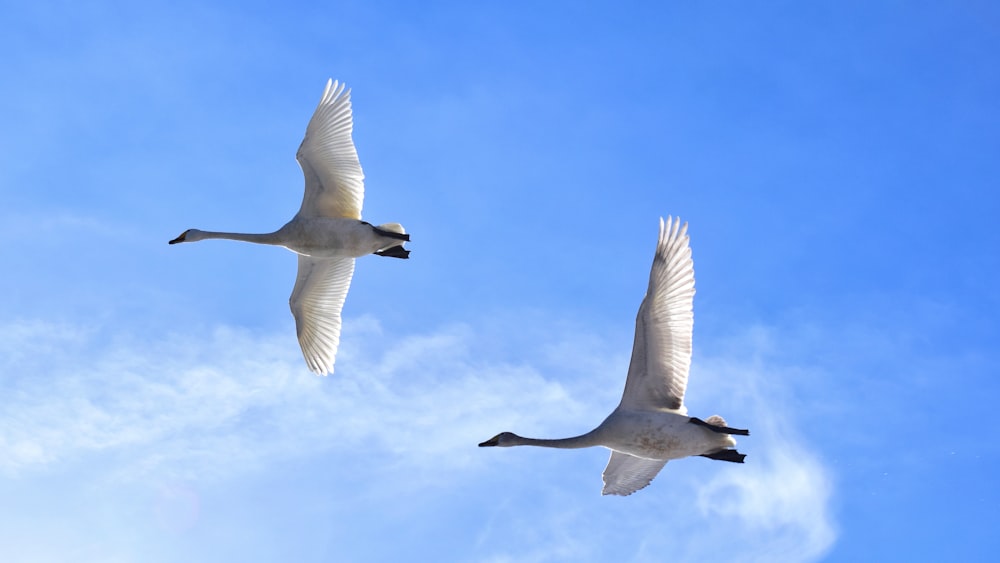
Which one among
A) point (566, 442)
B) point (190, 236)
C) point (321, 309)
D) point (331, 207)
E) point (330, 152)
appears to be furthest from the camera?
point (321, 309)

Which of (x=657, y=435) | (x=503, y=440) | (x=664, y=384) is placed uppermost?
(x=664, y=384)

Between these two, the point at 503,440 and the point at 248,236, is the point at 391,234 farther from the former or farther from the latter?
the point at 503,440

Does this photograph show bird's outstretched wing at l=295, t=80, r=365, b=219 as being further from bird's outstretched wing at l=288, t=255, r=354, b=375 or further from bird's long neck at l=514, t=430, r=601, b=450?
bird's long neck at l=514, t=430, r=601, b=450

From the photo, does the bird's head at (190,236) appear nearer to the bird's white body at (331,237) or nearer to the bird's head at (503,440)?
the bird's white body at (331,237)

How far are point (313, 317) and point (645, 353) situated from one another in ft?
34.3

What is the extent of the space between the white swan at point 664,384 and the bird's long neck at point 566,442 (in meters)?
0.02

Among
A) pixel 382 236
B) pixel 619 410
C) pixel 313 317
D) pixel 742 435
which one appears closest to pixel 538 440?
pixel 619 410

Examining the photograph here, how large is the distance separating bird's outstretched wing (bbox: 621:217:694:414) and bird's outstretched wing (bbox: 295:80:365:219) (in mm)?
8175

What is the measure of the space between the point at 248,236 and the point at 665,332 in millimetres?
10943

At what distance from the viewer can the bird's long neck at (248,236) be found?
88.9 feet

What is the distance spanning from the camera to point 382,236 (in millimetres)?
26797

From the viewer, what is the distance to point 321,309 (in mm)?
29188

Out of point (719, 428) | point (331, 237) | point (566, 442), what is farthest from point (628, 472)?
point (331, 237)

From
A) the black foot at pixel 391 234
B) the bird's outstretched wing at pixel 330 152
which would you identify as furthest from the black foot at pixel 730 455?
the bird's outstretched wing at pixel 330 152
